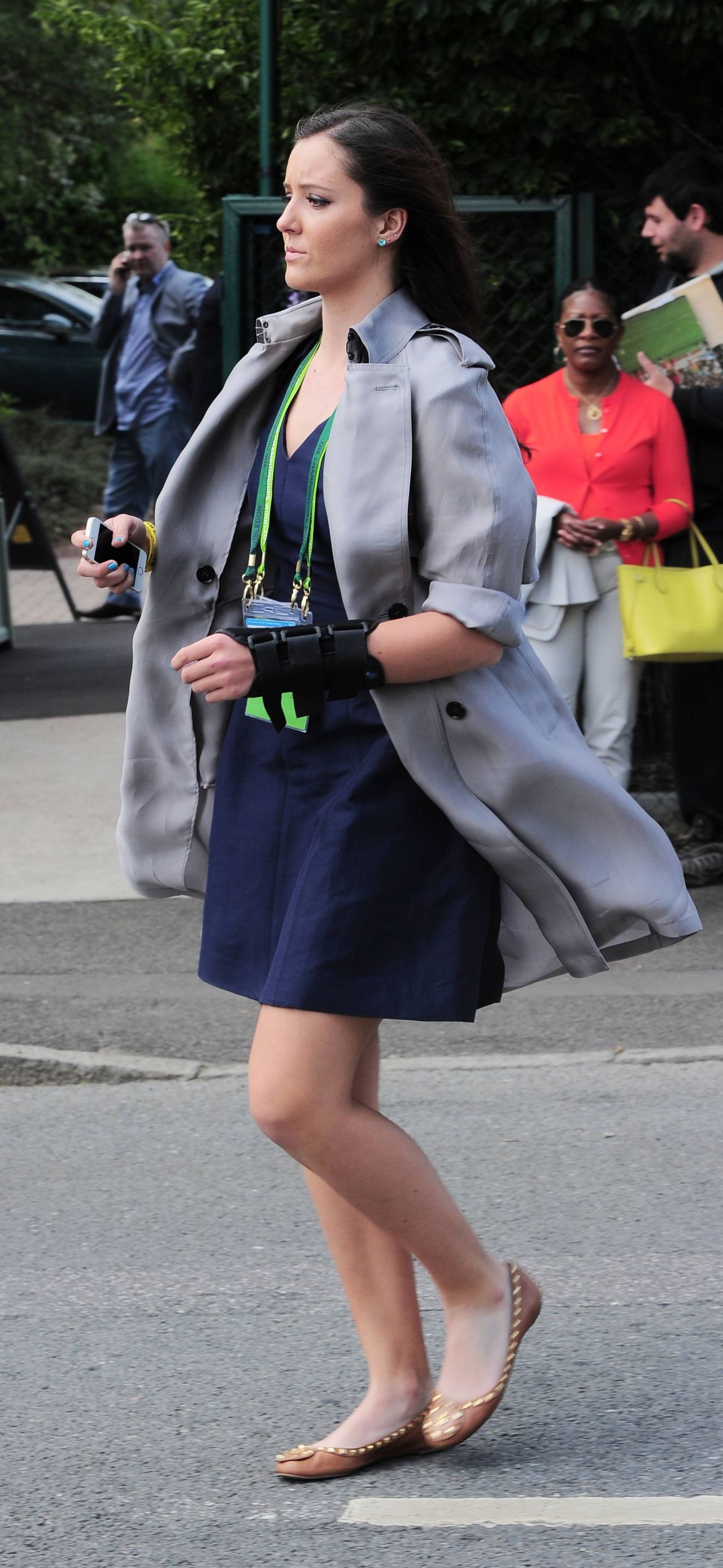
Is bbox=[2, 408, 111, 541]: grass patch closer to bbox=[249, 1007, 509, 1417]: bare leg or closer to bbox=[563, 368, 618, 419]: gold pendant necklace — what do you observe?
bbox=[563, 368, 618, 419]: gold pendant necklace

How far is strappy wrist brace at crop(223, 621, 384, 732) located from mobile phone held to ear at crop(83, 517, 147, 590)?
323mm

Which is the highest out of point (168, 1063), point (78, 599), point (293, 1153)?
point (293, 1153)

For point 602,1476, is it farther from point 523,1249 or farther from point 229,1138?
point 229,1138

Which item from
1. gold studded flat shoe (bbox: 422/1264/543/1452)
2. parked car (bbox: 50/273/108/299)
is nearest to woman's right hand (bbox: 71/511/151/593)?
gold studded flat shoe (bbox: 422/1264/543/1452)

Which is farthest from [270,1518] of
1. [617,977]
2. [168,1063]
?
[617,977]

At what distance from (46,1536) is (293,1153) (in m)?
0.66

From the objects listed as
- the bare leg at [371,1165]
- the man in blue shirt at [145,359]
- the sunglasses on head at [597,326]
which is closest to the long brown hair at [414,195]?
the bare leg at [371,1165]

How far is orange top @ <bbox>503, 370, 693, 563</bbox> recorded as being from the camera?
6281mm

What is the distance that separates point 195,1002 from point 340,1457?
257 centimetres

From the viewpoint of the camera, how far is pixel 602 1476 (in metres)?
3.12

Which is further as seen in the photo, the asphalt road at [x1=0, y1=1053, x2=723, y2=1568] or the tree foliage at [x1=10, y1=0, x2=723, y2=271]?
the tree foliage at [x1=10, y1=0, x2=723, y2=271]

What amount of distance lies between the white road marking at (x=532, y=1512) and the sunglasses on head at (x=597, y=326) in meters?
4.00

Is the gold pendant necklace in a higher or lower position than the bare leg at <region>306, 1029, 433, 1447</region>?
higher

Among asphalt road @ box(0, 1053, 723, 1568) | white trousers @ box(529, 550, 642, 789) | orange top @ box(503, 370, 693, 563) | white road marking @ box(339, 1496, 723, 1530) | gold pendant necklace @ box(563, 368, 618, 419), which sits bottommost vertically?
asphalt road @ box(0, 1053, 723, 1568)
